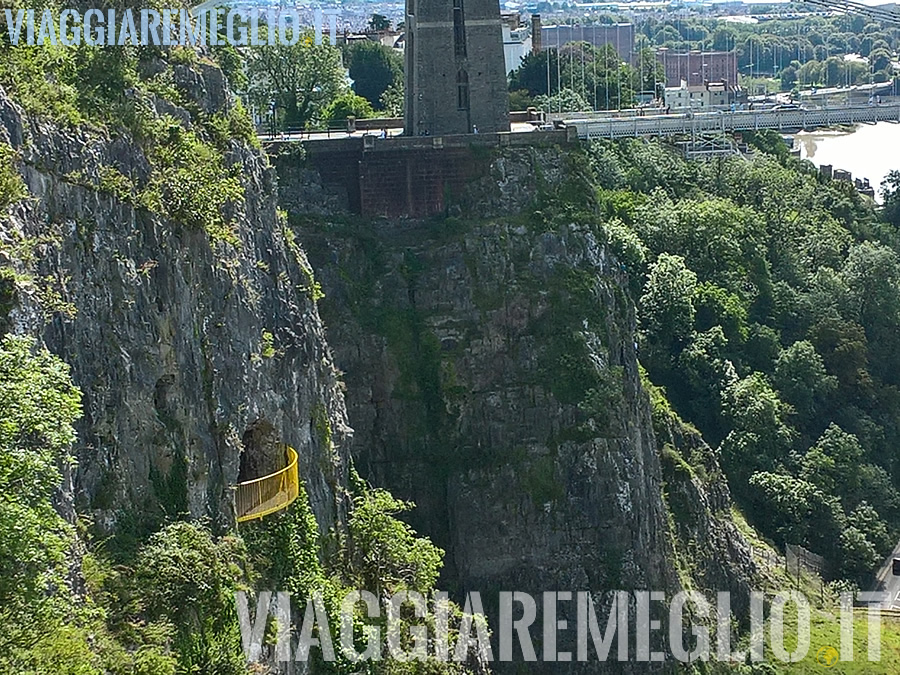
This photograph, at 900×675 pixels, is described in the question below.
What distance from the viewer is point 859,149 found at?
110 metres

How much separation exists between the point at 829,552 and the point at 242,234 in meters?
33.6

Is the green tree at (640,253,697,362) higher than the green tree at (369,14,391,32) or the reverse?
the reverse

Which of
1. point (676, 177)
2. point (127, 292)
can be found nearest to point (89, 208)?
point (127, 292)

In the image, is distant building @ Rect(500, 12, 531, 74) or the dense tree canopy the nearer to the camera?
the dense tree canopy

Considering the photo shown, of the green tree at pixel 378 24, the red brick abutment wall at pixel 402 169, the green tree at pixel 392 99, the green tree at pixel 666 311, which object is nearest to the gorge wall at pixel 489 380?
the red brick abutment wall at pixel 402 169

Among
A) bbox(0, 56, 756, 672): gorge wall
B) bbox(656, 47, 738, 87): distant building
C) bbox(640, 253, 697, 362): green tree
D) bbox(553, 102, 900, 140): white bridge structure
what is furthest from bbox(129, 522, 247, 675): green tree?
bbox(656, 47, 738, 87): distant building

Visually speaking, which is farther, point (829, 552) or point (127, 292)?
point (829, 552)

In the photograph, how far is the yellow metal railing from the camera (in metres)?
25.7

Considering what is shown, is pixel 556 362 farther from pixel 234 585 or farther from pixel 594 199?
pixel 234 585

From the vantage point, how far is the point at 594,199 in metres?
47.8

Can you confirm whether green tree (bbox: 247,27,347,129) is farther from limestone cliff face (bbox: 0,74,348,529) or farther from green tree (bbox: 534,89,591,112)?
limestone cliff face (bbox: 0,74,348,529)

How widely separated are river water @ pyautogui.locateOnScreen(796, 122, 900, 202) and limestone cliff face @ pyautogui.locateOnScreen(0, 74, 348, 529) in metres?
71.2

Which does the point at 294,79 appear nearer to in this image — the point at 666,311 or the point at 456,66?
the point at 456,66

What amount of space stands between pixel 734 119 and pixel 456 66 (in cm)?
3093
